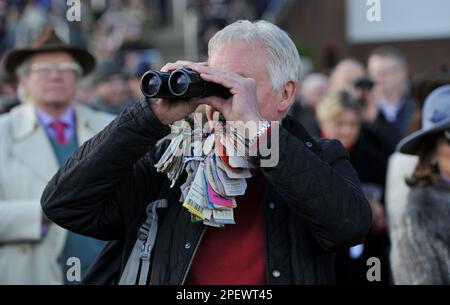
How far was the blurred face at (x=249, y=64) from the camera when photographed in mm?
2621

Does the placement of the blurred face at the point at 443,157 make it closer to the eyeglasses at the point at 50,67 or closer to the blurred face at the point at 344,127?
the blurred face at the point at 344,127

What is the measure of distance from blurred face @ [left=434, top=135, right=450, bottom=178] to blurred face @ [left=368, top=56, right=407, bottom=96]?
417 cm

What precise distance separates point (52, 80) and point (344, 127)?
2149 millimetres

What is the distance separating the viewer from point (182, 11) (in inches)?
667

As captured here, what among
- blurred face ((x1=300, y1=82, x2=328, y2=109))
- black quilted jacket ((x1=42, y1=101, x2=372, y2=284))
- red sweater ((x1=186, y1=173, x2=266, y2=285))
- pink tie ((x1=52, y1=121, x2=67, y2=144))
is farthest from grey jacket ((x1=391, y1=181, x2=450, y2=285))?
blurred face ((x1=300, y1=82, x2=328, y2=109))

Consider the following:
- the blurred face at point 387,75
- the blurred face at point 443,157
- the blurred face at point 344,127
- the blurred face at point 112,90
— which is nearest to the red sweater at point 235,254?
the blurred face at point 443,157

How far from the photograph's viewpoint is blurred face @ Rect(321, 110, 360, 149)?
228 inches

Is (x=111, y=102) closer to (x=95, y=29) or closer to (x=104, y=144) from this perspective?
(x=104, y=144)

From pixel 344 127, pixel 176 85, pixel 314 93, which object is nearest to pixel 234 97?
pixel 176 85

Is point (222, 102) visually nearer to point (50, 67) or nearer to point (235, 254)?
point (235, 254)

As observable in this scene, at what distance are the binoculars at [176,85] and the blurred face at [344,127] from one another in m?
3.40

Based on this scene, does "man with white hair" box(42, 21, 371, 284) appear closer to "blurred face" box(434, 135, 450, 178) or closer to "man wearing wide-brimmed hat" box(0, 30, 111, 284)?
"blurred face" box(434, 135, 450, 178)

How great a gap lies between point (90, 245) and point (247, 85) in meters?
2.18
